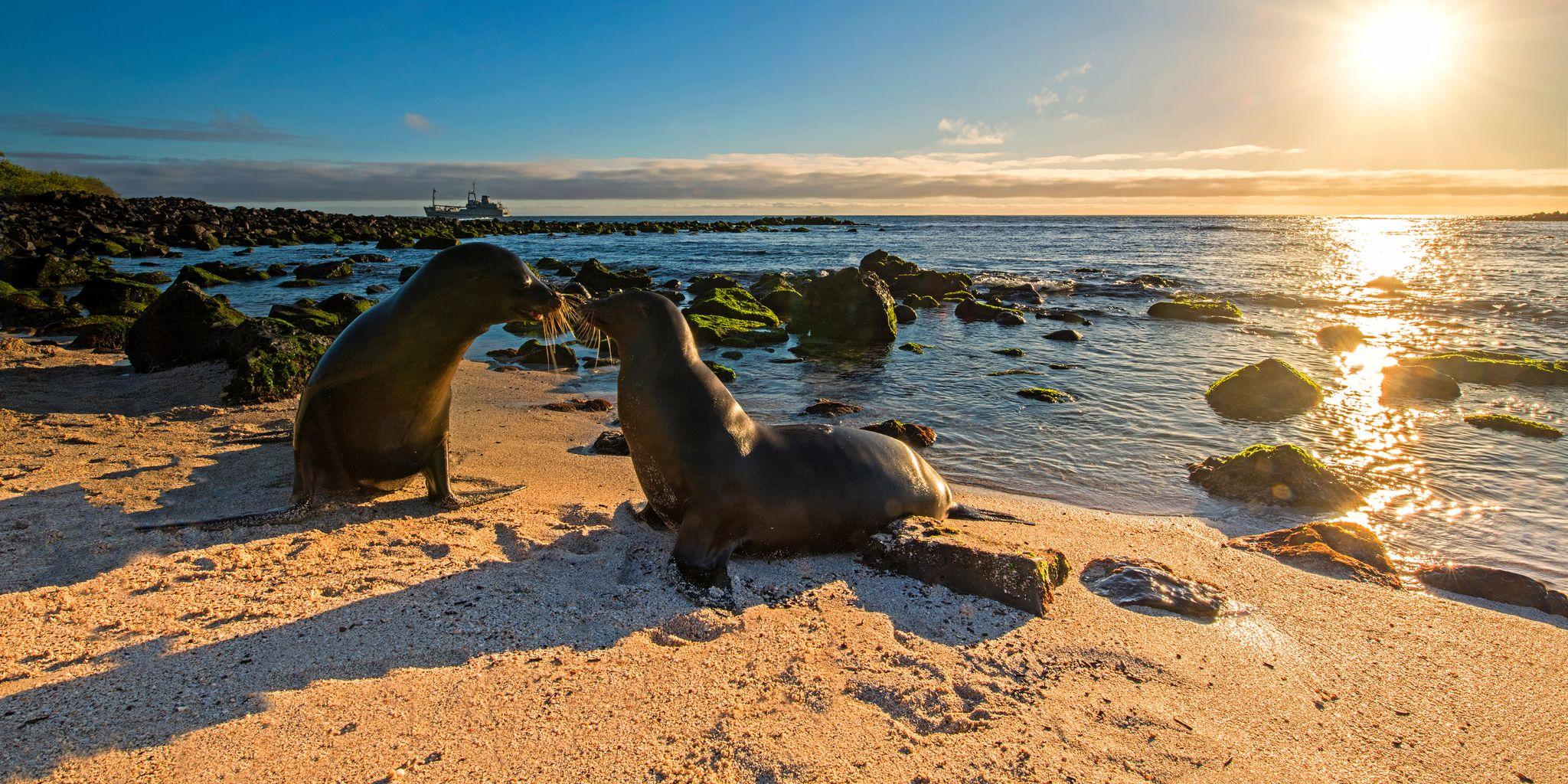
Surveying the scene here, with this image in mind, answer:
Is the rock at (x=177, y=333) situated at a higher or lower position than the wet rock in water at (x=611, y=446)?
higher

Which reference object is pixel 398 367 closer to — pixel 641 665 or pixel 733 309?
pixel 641 665

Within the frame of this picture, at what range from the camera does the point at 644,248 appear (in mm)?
52781

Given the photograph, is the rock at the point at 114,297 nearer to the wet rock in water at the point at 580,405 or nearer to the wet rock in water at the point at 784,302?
the wet rock in water at the point at 580,405

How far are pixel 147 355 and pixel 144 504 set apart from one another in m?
6.23

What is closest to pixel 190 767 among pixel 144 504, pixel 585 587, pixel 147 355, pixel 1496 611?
pixel 585 587

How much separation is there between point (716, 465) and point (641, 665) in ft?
4.94

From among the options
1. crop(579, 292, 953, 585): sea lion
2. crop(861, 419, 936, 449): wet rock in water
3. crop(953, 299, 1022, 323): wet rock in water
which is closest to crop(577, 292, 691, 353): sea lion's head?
crop(579, 292, 953, 585): sea lion

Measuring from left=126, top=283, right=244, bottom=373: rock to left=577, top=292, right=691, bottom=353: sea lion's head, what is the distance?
718 centimetres

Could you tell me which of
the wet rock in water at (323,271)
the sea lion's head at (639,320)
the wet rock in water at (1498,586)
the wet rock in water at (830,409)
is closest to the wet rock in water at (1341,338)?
the wet rock in water at (830,409)

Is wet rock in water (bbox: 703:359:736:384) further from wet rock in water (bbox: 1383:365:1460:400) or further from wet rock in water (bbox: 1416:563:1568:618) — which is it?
wet rock in water (bbox: 1383:365:1460:400)

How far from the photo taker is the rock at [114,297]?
1516 centimetres

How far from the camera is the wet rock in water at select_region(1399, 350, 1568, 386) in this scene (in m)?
12.0

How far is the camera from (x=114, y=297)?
1562 cm

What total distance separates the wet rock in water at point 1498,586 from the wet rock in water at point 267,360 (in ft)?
33.2
